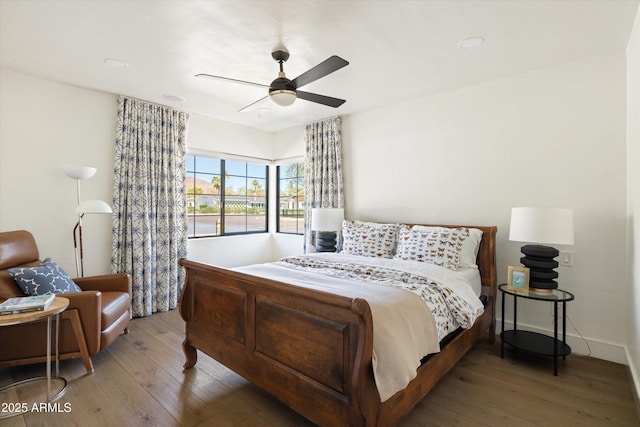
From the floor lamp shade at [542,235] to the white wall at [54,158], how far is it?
Result: 4467 mm

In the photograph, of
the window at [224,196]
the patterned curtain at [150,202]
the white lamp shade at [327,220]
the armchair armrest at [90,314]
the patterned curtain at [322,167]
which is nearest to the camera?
the armchair armrest at [90,314]

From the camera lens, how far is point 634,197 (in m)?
2.32

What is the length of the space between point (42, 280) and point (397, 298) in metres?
2.91

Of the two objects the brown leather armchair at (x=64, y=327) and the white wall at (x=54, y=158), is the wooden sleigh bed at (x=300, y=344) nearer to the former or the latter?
the brown leather armchair at (x=64, y=327)

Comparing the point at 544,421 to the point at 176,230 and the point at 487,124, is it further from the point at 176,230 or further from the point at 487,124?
the point at 176,230

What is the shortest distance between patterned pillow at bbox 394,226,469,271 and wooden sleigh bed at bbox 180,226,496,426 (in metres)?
0.67

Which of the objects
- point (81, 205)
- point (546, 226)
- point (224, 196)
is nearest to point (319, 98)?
point (546, 226)

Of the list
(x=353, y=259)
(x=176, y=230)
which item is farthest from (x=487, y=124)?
(x=176, y=230)

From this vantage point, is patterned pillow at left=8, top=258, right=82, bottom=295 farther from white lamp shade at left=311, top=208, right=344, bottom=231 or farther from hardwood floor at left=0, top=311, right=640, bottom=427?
white lamp shade at left=311, top=208, right=344, bottom=231

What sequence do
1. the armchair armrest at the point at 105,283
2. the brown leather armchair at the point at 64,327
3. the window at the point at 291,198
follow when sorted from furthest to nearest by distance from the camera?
1. the window at the point at 291,198
2. the armchair armrest at the point at 105,283
3. the brown leather armchair at the point at 64,327

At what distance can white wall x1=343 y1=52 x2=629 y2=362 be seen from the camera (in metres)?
2.72

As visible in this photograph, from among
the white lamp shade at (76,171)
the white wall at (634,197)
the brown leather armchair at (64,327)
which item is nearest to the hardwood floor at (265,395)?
the brown leather armchair at (64,327)

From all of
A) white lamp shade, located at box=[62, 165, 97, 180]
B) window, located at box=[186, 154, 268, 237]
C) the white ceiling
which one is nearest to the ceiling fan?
the white ceiling

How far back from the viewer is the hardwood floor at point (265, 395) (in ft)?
6.43
